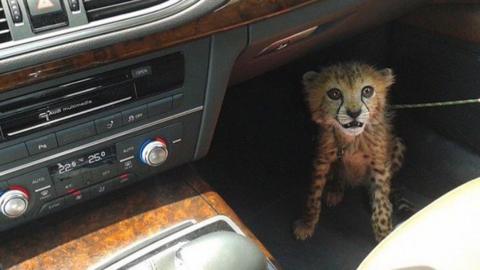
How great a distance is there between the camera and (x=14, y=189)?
2.65ft

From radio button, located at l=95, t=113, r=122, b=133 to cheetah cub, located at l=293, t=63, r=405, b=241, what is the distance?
0.61 meters

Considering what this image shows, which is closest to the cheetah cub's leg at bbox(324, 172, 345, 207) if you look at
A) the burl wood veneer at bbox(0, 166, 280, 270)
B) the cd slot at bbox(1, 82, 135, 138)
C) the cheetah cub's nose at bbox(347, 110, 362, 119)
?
the cheetah cub's nose at bbox(347, 110, 362, 119)

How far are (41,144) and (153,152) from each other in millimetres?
162

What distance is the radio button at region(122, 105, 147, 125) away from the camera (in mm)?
833

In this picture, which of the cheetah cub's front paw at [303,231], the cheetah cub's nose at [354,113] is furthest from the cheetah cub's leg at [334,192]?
the cheetah cub's nose at [354,113]

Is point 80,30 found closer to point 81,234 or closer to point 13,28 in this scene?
point 13,28

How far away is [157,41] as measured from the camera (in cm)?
77

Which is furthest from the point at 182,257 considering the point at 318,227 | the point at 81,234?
the point at 318,227

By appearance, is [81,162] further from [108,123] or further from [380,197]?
[380,197]

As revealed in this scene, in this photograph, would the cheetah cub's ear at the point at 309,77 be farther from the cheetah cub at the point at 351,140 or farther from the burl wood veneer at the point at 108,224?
the burl wood veneer at the point at 108,224

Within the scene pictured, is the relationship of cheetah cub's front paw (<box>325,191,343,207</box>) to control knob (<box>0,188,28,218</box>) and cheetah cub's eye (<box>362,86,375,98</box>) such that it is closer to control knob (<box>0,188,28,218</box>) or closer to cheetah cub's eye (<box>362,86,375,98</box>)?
cheetah cub's eye (<box>362,86,375,98</box>)

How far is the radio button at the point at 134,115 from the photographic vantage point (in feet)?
2.73

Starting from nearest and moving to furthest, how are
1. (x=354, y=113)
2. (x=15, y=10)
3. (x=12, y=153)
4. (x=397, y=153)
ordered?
(x=15, y=10), (x=12, y=153), (x=354, y=113), (x=397, y=153)

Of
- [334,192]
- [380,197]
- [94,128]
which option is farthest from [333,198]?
[94,128]
